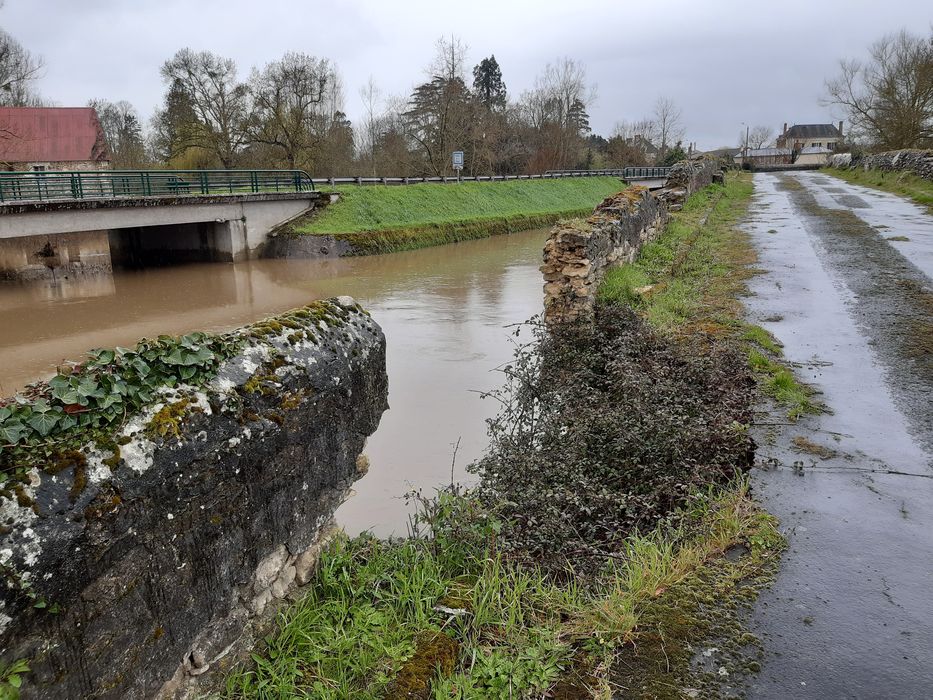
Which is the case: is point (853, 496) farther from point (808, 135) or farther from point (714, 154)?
point (808, 135)

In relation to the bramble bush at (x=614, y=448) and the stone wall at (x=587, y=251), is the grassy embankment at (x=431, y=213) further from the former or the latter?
the bramble bush at (x=614, y=448)

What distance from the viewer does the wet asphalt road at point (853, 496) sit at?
3129 mm

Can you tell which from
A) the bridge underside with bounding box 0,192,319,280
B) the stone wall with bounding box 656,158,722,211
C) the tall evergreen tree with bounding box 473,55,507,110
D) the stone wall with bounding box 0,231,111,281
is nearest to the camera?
the bridge underside with bounding box 0,192,319,280

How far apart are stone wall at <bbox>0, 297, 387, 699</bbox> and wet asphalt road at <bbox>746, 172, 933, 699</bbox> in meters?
2.46

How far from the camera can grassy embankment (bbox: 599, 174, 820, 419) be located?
7.11m

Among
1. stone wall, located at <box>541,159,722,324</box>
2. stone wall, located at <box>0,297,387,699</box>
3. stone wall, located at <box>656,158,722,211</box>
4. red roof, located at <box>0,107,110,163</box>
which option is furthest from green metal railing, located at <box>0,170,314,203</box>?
red roof, located at <box>0,107,110,163</box>

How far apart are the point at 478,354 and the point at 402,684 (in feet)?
29.1

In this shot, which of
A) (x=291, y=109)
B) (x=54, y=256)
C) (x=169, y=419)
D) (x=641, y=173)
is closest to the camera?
(x=169, y=419)

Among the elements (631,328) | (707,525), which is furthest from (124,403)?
(631,328)

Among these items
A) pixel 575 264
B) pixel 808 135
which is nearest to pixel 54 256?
pixel 575 264

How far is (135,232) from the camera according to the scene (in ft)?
91.4

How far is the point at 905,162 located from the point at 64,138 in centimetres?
5470

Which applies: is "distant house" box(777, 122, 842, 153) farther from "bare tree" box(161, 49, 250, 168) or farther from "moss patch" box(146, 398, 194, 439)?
"moss patch" box(146, 398, 194, 439)

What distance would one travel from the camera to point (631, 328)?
8.43 meters
